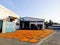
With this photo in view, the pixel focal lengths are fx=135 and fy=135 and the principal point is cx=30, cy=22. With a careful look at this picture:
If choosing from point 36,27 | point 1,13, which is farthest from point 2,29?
point 36,27

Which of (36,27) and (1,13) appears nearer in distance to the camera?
(1,13)

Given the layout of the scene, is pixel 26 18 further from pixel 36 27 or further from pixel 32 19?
pixel 36 27

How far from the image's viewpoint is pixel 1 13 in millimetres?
30891

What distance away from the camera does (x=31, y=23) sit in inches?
1993

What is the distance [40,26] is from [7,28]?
988 inches

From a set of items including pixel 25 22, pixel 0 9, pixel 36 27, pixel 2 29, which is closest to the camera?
pixel 2 29

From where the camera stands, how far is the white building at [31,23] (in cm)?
4952

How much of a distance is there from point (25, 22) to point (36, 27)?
5562 mm

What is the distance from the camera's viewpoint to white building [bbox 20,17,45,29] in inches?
1950

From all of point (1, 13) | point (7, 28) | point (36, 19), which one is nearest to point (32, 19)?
point (36, 19)

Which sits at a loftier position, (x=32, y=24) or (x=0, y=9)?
(x=0, y=9)

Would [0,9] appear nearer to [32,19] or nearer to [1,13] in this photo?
[1,13]

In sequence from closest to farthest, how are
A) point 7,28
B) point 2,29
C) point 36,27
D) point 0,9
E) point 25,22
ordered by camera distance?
point 2,29, point 7,28, point 0,9, point 36,27, point 25,22

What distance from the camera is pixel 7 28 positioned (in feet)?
85.5
